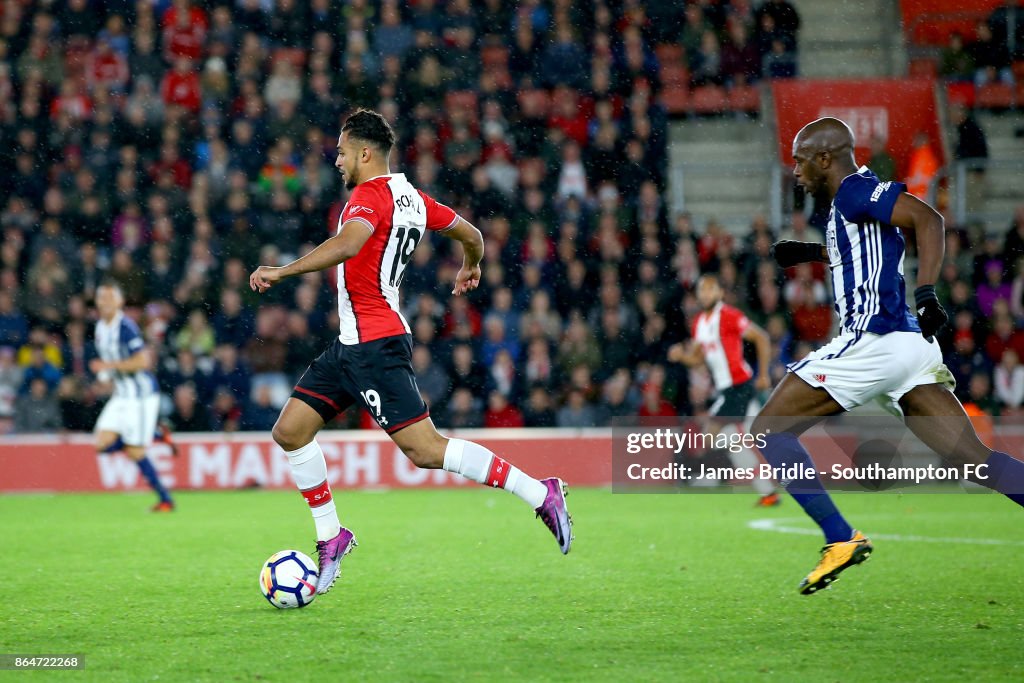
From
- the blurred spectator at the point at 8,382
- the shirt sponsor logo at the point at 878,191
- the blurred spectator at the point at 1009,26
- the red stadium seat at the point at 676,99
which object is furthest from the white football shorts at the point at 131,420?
the blurred spectator at the point at 1009,26

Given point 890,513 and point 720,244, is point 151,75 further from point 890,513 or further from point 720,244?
point 890,513

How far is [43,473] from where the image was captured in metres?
14.0

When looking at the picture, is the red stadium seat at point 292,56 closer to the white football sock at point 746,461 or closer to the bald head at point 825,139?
the white football sock at point 746,461

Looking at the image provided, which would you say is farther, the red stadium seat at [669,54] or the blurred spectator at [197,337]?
the red stadium seat at [669,54]

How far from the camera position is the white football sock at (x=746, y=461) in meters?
13.1

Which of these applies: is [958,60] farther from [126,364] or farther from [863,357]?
[863,357]

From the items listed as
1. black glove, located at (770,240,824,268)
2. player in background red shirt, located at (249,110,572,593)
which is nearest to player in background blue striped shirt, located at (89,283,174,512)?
player in background red shirt, located at (249,110,572,593)

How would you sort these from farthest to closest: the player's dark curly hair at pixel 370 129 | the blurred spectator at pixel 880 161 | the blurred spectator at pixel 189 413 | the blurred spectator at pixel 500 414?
the blurred spectator at pixel 880 161
the blurred spectator at pixel 500 414
the blurred spectator at pixel 189 413
the player's dark curly hair at pixel 370 129

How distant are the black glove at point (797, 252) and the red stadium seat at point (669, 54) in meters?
12.1

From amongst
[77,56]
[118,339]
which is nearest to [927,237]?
[118,339]

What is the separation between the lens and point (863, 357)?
18.5 ft

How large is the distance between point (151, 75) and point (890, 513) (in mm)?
10928

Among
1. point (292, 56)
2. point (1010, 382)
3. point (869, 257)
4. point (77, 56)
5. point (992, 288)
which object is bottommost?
point (1010, 382)

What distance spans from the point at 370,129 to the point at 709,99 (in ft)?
40.2
